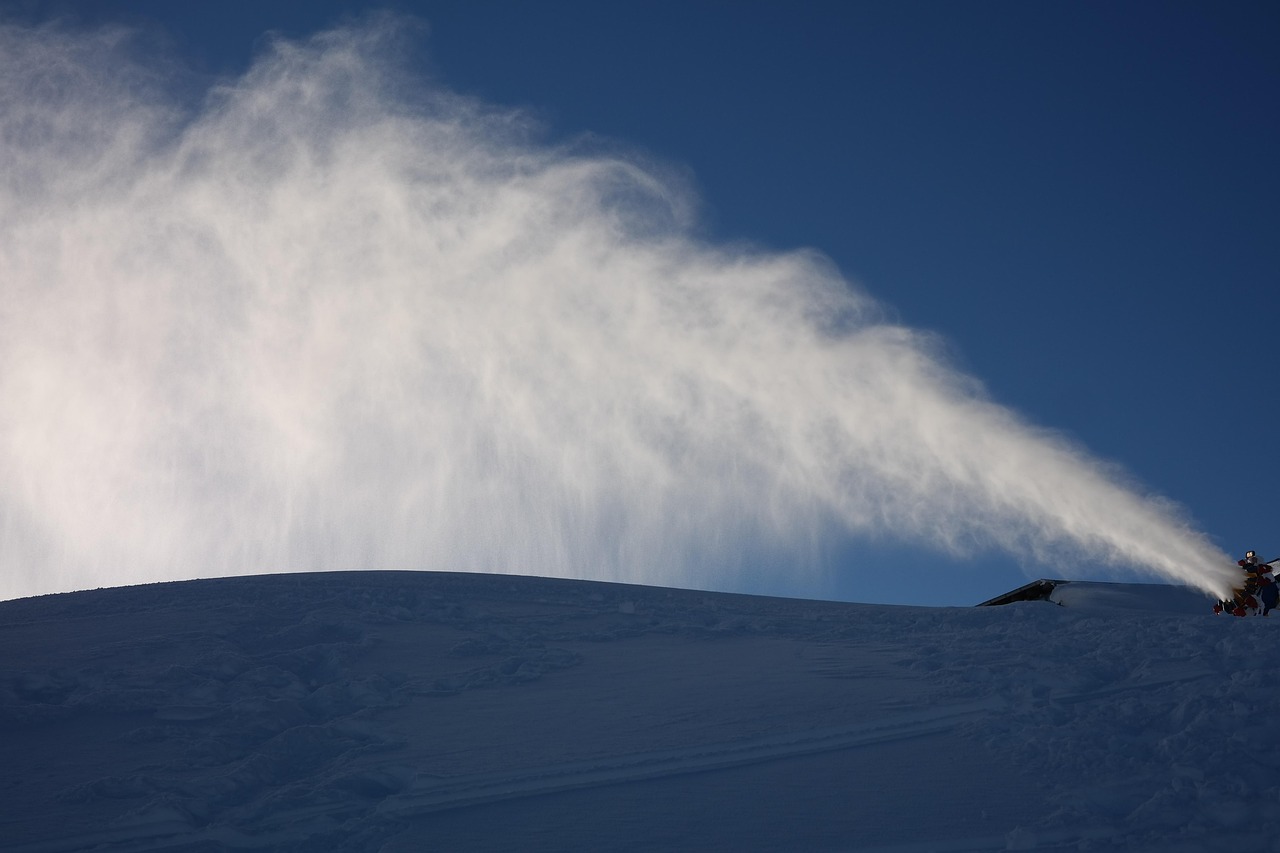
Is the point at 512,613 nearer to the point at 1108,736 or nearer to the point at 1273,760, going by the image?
the point at 1108,736

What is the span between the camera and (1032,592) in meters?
18.8

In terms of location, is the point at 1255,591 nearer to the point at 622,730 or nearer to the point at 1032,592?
the point at 1032,592

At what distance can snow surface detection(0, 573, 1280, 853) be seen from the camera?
664 centimetres

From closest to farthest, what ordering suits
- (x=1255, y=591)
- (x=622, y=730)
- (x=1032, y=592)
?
(x=622, y=730)
(x=1255, y=591)
(x=1032, y=592)

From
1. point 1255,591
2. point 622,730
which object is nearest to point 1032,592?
point 1255,591

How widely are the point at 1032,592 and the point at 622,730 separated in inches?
514

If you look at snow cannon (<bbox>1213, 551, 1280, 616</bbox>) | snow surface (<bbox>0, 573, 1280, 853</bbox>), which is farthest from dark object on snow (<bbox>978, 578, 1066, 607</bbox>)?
snow surface (<bbox>0, 573, 1280, 853</bbox>)

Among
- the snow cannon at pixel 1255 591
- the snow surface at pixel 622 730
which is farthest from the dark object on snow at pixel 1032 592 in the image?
the snow surface at pixel 622 730

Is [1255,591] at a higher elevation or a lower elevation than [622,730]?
higher

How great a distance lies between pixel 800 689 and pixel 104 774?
6344mm

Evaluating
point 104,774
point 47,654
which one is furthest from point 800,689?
point 47,654

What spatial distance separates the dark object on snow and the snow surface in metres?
5.50

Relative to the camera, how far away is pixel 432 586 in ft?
47.8

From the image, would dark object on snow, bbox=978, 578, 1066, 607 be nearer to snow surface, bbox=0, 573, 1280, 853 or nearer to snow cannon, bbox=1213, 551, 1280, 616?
snow cannon, bbox=1213, 551, 1280, 616
